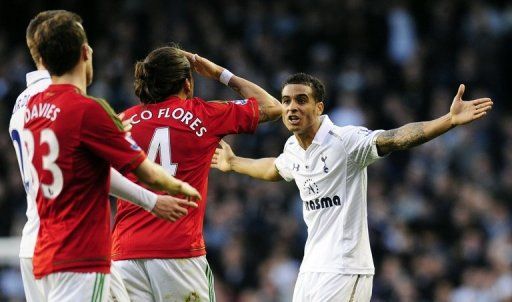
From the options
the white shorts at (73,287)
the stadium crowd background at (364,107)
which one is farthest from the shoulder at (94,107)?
the stadium crowd background at (364,107)

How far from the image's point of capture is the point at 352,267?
714 cm

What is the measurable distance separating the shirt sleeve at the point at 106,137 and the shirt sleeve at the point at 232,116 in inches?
45.5

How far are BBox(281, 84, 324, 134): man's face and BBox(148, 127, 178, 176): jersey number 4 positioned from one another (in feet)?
3.92

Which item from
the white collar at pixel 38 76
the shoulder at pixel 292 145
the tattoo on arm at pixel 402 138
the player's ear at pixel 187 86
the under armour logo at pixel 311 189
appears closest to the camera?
the white collar at pixel 38 76

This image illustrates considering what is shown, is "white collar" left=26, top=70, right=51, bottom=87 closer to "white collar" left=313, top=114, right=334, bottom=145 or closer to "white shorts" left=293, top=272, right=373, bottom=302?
"white collar" left=313, top=114, right=334, bottom=145

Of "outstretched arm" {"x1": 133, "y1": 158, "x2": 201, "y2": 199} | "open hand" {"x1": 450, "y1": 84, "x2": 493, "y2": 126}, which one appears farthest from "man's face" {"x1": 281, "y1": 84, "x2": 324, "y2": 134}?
"outstretched arm" {"x1": 133, "y1": 158, "x2": 201, "y2": 199}

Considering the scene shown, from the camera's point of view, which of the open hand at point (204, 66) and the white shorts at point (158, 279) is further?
the open hand at point (204, 66)

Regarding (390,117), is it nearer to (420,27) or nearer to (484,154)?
(484,154)

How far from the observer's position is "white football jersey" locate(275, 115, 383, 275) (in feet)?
23.5

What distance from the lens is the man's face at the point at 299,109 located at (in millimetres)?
7383

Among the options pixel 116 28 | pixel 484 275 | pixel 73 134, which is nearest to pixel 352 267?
pixel 73 134

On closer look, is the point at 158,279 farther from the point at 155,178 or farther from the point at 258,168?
the point at 258,168

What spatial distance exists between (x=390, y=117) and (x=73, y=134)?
10.2 metres

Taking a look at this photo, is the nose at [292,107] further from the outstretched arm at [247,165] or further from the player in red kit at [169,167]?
the player in red kit at [169,167]
